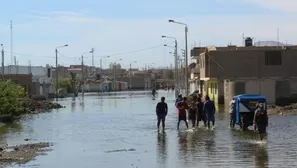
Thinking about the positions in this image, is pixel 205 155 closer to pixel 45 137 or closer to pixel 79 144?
pixel 79 144

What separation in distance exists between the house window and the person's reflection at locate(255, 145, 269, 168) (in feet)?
142

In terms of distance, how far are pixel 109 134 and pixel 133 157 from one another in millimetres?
8869

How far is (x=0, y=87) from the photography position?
39.7 metres

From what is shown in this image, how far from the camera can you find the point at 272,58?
62500mm

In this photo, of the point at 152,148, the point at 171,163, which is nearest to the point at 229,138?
the point at 152,148

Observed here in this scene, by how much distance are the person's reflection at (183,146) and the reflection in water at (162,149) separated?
1.60ft

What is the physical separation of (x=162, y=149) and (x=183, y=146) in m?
0.95

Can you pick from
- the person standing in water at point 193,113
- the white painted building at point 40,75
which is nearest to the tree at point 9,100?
the person standing in water at point 193,113

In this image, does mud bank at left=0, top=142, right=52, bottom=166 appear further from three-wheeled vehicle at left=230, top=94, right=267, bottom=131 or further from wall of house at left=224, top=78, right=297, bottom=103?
wall of house at left=224, top=78, right=297, bottom=103

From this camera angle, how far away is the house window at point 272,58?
62.1m

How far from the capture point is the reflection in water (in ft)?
57.1

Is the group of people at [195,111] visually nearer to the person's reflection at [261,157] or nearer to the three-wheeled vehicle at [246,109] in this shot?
the three-wheeled vehicle at [246,109]

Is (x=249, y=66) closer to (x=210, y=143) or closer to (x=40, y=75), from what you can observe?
(x=210, y=143)

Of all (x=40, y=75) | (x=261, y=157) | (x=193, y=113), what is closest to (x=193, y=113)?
(x=193, y=113)
